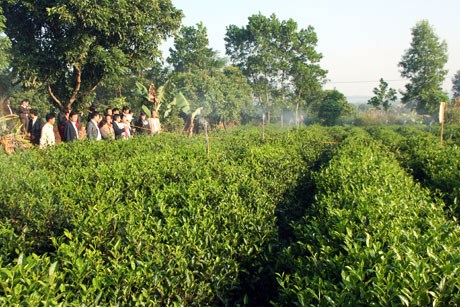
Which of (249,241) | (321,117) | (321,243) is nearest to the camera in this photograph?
(321,243)

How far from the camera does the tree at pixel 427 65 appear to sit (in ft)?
125

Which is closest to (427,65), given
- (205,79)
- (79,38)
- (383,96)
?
(383,96)

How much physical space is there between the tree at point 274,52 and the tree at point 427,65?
376 inches

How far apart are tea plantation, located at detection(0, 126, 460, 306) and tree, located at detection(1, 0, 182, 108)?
28.0ft

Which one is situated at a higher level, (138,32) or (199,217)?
(138,32)

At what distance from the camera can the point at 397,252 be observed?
2.44 meters

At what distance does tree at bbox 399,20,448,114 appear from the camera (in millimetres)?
38250

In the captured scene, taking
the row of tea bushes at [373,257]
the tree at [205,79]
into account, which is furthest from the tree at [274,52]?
the row of tea bushes at [373,257]

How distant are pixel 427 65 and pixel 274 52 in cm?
1619

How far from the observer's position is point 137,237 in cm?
303

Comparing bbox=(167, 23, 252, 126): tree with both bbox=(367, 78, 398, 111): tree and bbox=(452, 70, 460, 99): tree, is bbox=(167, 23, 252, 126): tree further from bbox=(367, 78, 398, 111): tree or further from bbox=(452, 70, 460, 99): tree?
bbox=(452, 70, 460, 99): tree

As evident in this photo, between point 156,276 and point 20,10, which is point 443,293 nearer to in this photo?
point 156,276

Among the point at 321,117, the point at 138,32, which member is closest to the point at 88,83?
the point at 138,32

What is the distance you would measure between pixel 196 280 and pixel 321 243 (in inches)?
40.6
